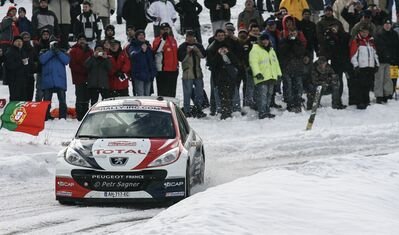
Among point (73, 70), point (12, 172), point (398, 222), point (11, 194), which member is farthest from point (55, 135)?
point (398, 222)

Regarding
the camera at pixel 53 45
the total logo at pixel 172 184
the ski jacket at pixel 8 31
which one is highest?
the ski jacket at pixel 8 31

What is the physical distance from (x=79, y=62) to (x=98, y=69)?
0.64 metres

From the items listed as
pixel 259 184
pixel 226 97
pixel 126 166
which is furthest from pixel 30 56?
pixel 259 184

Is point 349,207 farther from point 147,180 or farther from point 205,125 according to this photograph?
point 205,125

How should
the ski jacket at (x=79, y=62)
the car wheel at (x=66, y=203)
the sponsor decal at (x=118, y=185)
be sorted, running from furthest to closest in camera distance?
the ski jacket at (x=79, y=62), the car wheel at (x=66, y=203), the sponsor decal at (x=118, y=185)

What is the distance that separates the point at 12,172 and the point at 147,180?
12.0 ft

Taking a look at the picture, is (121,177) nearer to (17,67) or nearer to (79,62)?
(17,67)

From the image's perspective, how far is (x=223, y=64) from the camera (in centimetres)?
2173

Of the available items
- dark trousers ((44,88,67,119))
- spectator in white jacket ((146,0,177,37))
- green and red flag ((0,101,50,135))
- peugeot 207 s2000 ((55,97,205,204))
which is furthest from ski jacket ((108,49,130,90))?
peugeot 207 s2000 ((55,97,205,204))

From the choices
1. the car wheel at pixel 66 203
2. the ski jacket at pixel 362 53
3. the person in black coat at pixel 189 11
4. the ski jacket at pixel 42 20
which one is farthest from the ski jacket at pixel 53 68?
the car wheel at pixel 66 203

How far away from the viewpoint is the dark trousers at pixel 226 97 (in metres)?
21.9

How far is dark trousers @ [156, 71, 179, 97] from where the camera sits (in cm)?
2244

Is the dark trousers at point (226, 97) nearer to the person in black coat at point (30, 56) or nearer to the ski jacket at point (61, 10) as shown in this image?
the person in black coat at point (30, 56)

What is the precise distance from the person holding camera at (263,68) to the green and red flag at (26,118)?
6.00 meters
